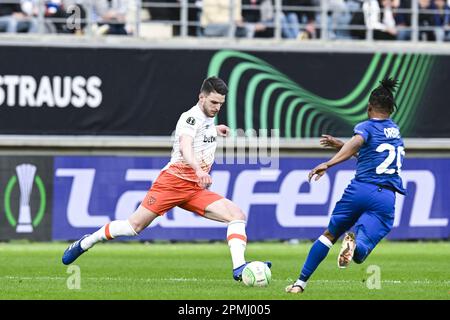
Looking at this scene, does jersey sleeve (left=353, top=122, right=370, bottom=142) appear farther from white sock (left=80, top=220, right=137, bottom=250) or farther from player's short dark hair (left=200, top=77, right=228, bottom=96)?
white sock (left=80, top=220, right=137, bottom=250)

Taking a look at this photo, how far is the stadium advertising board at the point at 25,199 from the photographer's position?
23.1 metres

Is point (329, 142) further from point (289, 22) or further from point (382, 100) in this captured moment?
point (289, 22)

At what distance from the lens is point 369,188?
11.8 m

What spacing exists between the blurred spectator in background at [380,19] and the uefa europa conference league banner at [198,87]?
0.81 metres

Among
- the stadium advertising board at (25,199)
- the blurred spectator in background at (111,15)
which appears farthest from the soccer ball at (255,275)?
the blurred spectator in background at (111,15)

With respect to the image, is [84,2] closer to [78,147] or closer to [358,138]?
[78,147]

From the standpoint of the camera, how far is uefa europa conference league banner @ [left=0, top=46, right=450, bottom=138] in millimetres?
23938

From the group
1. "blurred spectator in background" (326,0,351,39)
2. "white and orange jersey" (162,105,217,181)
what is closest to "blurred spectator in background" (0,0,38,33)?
"blurred spectator in background" (326,0,351,39)

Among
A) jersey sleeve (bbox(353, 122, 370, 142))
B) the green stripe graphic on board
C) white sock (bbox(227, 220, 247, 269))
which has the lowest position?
the green stripe graphic on board

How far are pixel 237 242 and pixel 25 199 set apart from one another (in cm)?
1120

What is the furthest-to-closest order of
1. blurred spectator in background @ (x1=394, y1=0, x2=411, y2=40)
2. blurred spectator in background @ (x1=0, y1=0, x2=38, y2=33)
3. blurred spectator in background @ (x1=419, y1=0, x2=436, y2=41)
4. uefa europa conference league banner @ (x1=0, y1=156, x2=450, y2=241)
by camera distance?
1. blurred spectator in background @ (x1=419, y1=0, x2=436, y2=41)
2. blurred spectator in background @ (x1=394, y1=0, x2=411, y2=40)
3. blurred spectator in background @ (x1=0, y1=0, x2=38, y2=33)
4. uefa europa conference league banner @ (x1=0, y1=156, x2=450, y2=241)

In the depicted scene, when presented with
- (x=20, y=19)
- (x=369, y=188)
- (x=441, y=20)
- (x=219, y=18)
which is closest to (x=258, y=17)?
(x=219, y=18)
